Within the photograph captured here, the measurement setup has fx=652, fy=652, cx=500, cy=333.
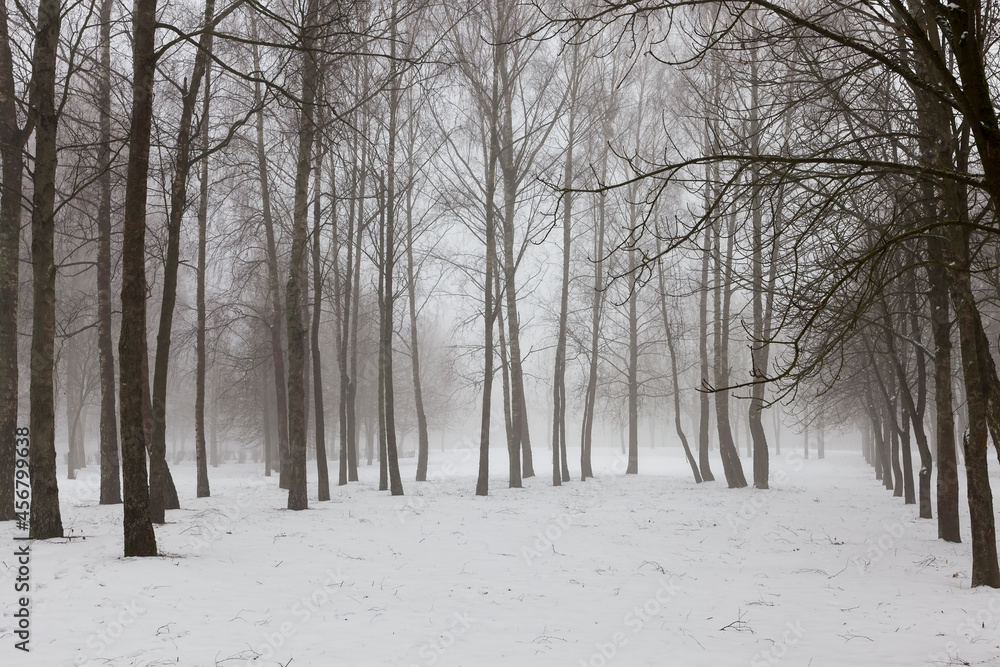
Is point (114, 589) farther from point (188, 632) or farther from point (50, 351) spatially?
point (50, 351)

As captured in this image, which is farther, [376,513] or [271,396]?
[271,396]

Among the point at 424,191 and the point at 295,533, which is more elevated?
the point at 424,191

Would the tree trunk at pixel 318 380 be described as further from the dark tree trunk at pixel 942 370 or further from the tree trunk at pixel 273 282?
the dark tree trunk at pixel 942 370

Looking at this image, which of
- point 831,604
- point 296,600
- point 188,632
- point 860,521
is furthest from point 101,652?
point 860,521

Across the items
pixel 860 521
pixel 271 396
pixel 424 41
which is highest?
pixel 424 41

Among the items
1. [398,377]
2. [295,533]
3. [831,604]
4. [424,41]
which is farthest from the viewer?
[398,377]

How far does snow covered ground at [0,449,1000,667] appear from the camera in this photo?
4977 mm

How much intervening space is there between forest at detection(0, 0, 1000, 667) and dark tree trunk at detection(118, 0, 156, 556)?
33 mm

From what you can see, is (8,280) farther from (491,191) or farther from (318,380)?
(491,191)

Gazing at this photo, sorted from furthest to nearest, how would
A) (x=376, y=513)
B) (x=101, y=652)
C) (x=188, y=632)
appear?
1. (x=376, y=513)
2. (x=188, y=632)
3. (x=101, y=652)

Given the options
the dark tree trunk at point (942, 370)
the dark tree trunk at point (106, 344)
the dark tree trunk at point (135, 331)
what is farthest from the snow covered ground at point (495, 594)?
the dark tree trunk at point (106, 344)

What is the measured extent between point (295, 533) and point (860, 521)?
34.1 feet

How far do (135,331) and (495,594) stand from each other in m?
4.81

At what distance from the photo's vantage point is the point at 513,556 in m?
8.60
